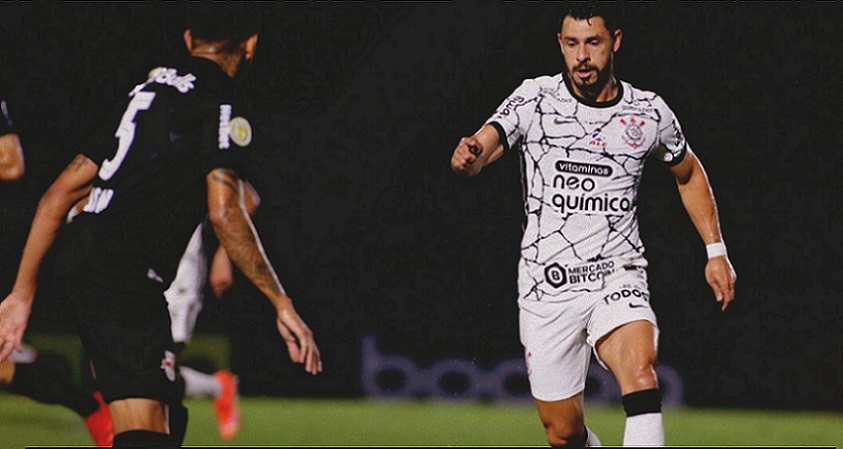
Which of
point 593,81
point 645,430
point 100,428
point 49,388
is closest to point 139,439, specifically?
point 645,430

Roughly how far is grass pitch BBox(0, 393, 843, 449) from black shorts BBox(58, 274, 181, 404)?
4063 mm

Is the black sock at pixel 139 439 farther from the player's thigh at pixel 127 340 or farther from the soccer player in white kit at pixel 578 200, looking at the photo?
the soccer player in white kit at pixel 578 200

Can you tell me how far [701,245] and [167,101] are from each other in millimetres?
7381

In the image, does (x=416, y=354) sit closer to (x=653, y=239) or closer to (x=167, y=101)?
(x=653, y=239)

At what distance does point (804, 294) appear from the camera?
36.8 feet

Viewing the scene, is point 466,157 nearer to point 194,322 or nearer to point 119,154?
point 119,154

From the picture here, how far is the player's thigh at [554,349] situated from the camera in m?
5.73

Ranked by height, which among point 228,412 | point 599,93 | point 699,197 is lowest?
point 228,412

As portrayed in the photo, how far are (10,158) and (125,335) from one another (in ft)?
7.00

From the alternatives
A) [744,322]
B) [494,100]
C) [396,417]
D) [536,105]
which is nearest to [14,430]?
[396,417]

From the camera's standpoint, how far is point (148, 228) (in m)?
4.51

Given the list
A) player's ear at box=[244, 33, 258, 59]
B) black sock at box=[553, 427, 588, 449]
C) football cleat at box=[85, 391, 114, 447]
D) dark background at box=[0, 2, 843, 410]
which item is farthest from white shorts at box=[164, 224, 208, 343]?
player's ear at box=[244, 33, 258, 59]

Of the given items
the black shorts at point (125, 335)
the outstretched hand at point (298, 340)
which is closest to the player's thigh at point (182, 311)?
the black shorts at point (125, 335)

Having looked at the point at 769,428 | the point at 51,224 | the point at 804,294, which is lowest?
the point at 769,428
